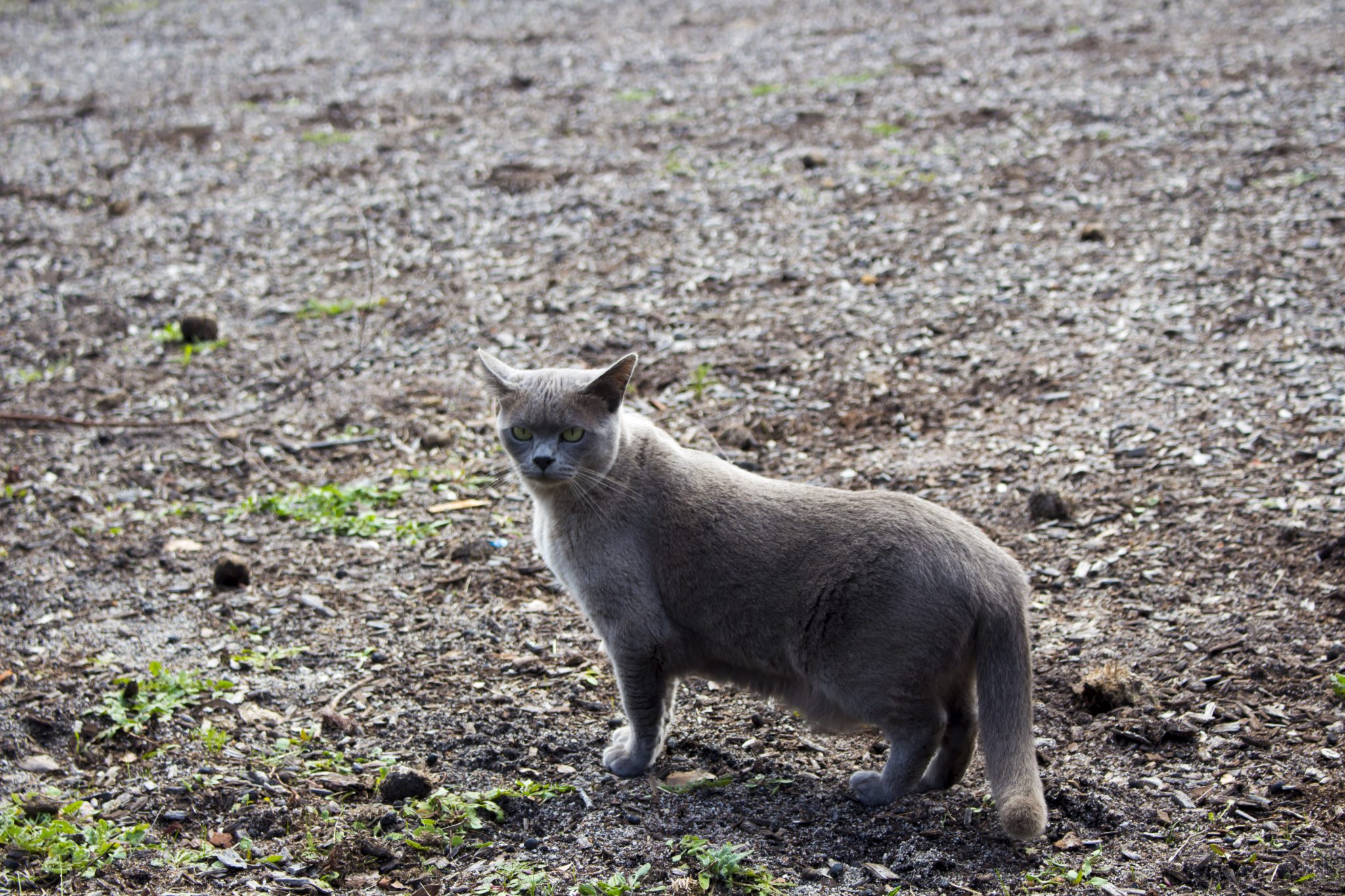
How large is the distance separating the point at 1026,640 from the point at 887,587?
423mm

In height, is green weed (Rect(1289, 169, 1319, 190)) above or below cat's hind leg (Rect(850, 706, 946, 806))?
above

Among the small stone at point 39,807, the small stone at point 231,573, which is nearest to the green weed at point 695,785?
the small stone at point 39,807

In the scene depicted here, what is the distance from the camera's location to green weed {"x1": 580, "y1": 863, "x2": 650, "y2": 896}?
10.4ft

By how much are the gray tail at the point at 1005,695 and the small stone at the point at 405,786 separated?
5.71ft

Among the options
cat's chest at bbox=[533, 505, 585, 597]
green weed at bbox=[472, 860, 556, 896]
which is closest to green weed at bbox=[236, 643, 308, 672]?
cat's chest at bbox=[533, 505, 585, 597]

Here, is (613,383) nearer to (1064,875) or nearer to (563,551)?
(563,551)

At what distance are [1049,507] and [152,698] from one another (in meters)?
3.63

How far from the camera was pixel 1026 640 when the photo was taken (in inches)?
132

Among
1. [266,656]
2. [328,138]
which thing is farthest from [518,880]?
[328,138]

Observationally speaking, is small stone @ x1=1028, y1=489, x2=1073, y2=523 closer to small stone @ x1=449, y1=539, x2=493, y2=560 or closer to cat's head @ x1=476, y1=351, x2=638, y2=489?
cat's head @ x1=476, y1=351, x2=638, y2=489

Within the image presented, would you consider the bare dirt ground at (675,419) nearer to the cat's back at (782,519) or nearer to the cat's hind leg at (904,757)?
the cat's hind leg at (904,757)

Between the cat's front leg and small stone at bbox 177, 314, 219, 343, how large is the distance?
467cm

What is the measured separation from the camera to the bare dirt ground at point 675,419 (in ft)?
11.5

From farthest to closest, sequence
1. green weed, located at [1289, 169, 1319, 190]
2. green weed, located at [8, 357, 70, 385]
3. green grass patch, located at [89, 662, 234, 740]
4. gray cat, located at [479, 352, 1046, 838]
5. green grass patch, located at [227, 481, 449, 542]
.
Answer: green weed, located at [1289, 169, 1319, 190]
green weed, located at [8, 357, 70, 385]
green grass patch, located at [227, 481, 449, 542]
green grass patch, located at [89, 662, 234, 740]
gray cat, located at [479, 352, 1046, 838]
